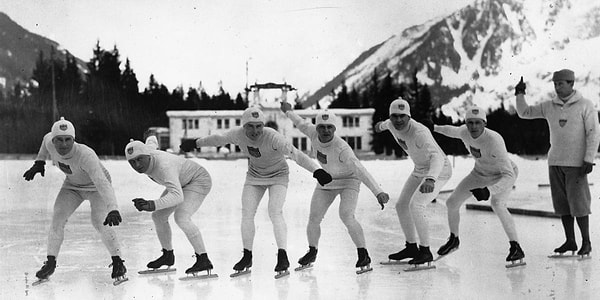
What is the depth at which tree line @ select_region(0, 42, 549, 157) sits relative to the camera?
12219mm

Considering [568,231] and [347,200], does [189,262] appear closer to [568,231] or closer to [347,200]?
[347,200]

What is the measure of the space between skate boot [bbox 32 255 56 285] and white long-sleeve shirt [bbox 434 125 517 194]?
4127mm

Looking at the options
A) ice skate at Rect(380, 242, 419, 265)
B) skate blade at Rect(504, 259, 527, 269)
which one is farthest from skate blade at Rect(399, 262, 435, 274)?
skate blade at Rect(504, 259, 527, 269)

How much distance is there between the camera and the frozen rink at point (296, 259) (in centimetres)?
570

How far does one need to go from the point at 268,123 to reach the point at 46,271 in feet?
19.2

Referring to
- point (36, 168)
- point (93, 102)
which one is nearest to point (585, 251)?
point (36, 168)

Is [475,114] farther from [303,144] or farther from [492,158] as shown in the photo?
[303,144]

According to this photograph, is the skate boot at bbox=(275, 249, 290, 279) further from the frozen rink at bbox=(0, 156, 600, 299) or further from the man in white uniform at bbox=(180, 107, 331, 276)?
the frozen rink at bbox=(0, 156, 600, 299)

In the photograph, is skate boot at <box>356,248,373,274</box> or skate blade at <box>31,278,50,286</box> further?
skate boot at <box>356,248,373,274</box>

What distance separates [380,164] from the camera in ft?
45.2

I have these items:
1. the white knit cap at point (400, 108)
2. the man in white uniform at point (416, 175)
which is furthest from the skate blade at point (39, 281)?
the white knit cap at point (400, 108)

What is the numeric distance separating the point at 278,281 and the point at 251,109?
1.54 m

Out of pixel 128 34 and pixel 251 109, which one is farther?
pixel 128 34

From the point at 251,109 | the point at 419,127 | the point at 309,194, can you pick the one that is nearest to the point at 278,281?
the point at 251,109
